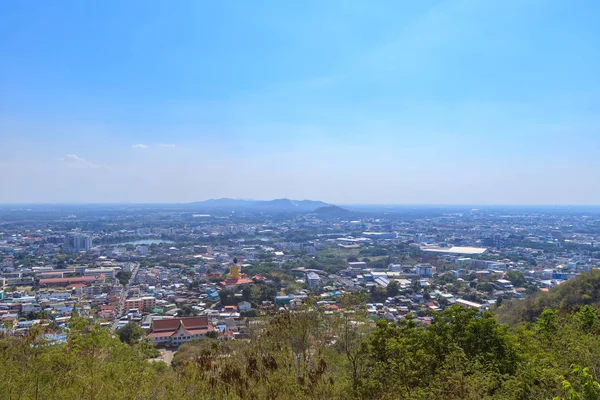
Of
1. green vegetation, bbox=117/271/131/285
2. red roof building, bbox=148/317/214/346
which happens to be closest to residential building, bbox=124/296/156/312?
red roof building, bbox=148/317/214/346

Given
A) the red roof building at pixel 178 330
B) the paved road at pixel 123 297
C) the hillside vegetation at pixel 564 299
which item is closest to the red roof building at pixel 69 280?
the paved road at pixel 123 297

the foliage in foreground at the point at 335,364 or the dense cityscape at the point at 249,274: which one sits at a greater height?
the foliage in foreground at the point at 335,364

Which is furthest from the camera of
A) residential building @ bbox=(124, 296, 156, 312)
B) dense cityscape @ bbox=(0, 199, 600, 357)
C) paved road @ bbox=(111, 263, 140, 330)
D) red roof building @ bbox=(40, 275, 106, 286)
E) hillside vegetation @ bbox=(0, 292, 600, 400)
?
red roof building @ bbox=(40, 275, 106, 286)

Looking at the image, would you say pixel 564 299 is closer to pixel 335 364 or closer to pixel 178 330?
pixel 335 364

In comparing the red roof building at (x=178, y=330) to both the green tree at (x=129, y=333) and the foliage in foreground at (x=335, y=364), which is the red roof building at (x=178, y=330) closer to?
the green tree at (x=129, y=333)

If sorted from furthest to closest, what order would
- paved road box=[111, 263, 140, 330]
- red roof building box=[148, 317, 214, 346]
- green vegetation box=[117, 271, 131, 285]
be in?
green vegetation box=[117, 271, 131, 285] → paved road box=[111, 263, 140, 330] → red roof building box=[148, 317, 214, 346]

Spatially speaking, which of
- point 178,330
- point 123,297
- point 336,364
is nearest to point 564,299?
point 336,364

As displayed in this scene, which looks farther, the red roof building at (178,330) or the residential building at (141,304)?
the residential building at (141,304)

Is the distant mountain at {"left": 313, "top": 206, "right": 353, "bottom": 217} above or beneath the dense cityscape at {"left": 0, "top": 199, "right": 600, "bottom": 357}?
above

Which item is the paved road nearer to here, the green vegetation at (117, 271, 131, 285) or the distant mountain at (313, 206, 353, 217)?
the green vegetation at (117, 271, 131, 285)
